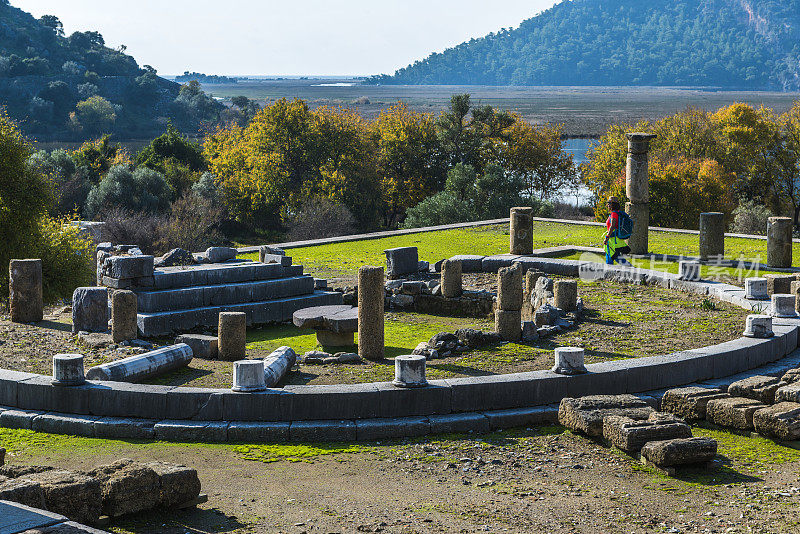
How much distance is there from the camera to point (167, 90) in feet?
369

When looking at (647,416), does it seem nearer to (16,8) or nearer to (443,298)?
(443,298)

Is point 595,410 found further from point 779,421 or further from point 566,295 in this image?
point 566,295

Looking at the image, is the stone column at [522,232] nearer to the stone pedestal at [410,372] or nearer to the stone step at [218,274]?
the stone step at [218,274]

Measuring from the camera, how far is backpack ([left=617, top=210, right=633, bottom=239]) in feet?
64.1

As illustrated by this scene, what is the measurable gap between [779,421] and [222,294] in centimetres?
926

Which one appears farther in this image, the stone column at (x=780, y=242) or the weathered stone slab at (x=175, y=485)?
the stone column at (x=780, y=242)

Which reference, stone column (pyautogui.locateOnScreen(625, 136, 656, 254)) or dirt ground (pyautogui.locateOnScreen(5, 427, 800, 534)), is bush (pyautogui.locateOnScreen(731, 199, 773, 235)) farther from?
dirt ground (pyautogui.locateOnScreen(5, 427, 800, 534))

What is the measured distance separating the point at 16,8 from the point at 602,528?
115592mm

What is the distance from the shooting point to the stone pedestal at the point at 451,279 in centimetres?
1688

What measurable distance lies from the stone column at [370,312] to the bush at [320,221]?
2536cm

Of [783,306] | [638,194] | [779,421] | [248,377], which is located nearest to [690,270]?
[783,306]

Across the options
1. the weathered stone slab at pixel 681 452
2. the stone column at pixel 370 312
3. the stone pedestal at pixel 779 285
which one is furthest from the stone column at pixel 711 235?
the weathered stone slab at pixel 681 452

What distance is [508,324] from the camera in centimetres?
1405

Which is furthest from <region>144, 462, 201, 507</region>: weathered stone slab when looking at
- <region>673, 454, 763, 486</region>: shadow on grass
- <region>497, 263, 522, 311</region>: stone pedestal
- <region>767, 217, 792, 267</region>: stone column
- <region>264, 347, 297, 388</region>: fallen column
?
<region>767, 217, 792, 267</region>: stone column
